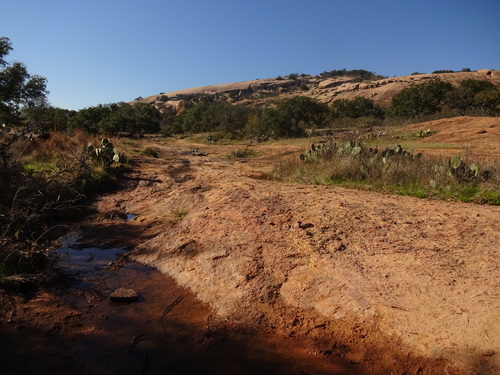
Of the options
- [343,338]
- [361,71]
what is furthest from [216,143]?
[361,71]

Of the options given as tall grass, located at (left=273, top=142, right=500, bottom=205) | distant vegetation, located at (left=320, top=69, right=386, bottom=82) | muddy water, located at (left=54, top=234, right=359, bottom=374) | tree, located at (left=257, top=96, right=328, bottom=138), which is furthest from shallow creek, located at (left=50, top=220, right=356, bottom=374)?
distant vegetation, located at (left=320, top=69, right=386, bottom=82)

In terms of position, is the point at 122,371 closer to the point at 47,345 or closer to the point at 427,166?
the point at 47,345

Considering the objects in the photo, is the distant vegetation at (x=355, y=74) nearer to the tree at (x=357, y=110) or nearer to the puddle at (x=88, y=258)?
the tree at (x=357, y=110)

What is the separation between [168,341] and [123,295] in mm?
964

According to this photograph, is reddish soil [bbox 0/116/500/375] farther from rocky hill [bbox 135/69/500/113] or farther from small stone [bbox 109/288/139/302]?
rocky hill [bbox 135/69/500/113]

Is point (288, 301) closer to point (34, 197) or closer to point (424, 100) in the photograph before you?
point (34, 197)

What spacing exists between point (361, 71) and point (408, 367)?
267ft

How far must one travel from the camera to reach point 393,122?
90.7ft

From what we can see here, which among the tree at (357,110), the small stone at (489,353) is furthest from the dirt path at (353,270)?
the tree at (357,110)

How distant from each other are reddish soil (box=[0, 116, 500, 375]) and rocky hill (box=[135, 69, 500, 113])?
4549cm

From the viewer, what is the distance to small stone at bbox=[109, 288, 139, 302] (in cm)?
383

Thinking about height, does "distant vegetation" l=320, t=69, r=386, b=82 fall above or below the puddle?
above

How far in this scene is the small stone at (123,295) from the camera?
3.83m

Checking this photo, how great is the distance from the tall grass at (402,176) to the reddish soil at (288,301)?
1158 mm
